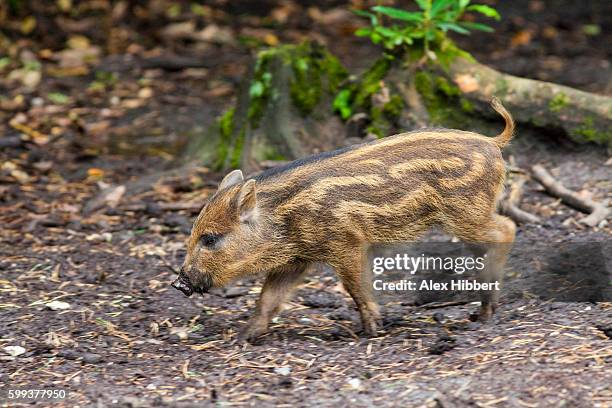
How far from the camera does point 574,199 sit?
7.30 meters

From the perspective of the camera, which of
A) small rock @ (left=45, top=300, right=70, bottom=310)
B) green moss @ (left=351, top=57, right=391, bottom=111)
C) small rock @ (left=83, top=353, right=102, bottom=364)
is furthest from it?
green moss @ (left=351, top=57, right=391, bottom=111)

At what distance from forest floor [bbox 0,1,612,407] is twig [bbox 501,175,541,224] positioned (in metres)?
0.11

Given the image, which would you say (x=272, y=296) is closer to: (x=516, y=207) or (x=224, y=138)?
(x=516, y=207)

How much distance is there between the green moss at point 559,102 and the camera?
803 centimetres

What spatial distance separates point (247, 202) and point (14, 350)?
1546 millimetres

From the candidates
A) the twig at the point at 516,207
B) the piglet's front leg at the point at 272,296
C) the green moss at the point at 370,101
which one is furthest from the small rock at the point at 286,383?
the green moss at the point at 370,101

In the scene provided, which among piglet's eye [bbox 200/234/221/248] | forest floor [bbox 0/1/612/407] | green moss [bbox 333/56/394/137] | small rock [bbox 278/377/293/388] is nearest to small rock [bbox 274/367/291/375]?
forest floor [bbox 0/1/612/407]

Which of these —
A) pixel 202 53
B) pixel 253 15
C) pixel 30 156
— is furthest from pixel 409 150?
pixel 253 15

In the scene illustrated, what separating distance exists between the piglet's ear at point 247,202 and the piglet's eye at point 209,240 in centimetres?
19

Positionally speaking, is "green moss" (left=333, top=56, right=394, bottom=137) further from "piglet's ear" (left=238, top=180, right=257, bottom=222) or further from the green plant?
"piglet's ear" (left=238, top=180, right=257, bottom=222)

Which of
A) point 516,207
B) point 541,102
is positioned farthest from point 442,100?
point 516,207

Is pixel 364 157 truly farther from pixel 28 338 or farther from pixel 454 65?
pixel 454 65

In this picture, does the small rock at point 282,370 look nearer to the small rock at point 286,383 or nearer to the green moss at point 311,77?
the small rock at point 286,383

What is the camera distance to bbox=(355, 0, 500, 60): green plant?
748cm
